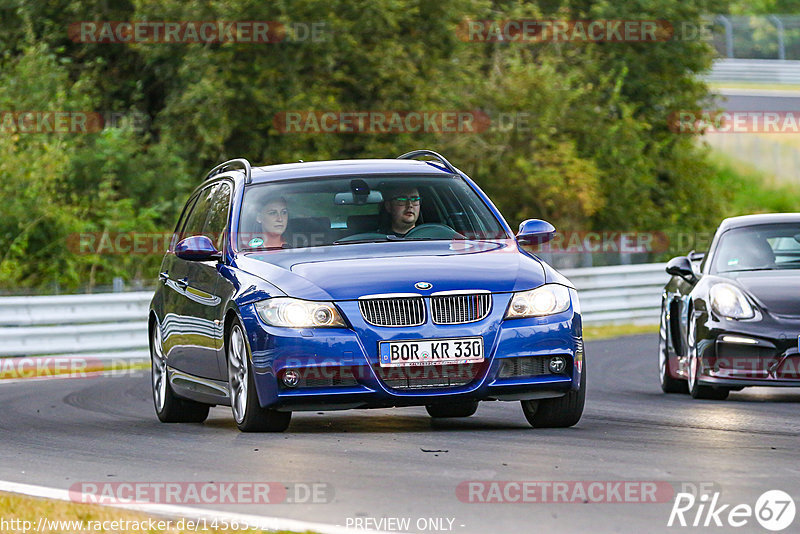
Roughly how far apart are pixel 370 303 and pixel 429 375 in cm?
50

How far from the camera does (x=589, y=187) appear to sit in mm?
33062

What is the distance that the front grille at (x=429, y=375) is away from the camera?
8953 mm

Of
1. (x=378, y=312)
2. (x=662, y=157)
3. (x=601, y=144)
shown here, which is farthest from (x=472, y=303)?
(x=662, y=157)

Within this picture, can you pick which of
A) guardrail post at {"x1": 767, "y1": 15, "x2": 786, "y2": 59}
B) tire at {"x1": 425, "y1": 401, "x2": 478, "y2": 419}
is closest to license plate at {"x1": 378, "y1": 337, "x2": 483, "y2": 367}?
tire at {"x1": 425, "y1": 401, "x2": 478, "y2": 419}

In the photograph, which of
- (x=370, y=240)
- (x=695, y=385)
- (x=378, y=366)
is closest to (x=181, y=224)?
(x=370, y=240)

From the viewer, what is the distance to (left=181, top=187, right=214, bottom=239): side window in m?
11.4

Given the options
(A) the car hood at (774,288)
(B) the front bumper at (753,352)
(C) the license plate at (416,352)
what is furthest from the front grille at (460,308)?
(A) the car hood at (774,288)

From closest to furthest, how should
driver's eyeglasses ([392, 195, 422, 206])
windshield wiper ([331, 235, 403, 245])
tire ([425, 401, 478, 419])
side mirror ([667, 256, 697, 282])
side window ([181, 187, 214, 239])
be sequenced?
windshield wiper ([331, 235, 403, 245])
driver's eyeglasses ([392, 195, 422, 206])
tire ([425, 401, 478, 419])
side window ([181, 187, 214, 239])
side mirror ([667, 256, 697, 282])

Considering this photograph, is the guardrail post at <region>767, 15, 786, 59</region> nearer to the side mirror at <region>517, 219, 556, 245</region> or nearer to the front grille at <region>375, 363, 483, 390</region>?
the side mirror at <region>517, 219, 556, 245</region>

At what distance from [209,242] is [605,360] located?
28.1 ft

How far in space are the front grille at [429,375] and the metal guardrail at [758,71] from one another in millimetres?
42850

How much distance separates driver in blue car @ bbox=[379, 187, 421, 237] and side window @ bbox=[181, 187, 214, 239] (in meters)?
1.60

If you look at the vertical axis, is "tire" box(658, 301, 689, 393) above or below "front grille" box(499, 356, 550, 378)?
below

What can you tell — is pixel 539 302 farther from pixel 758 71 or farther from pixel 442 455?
pixel 758 71
